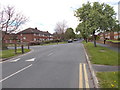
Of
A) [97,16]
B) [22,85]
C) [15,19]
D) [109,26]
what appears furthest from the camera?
[15,19]

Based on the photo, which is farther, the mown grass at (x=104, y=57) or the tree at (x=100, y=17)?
the tree at (x=100, y=17)

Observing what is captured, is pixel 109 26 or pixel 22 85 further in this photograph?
pixel 109 26

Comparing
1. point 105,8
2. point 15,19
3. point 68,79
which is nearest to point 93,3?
point 105,8

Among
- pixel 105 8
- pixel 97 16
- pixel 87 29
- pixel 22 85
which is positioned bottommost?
pixel 22 85

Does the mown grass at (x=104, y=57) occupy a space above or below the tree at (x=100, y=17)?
below

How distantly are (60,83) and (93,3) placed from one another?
64.8 feet

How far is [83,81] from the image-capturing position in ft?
18.5

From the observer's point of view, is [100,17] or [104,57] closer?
[104,57]

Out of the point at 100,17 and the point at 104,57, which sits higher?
the point at 100,17

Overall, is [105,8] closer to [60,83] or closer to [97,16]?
[97,16]

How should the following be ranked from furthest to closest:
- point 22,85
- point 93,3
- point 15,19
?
point 15,19 → point 93,3 → point 22,85

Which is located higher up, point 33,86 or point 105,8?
point 105,8

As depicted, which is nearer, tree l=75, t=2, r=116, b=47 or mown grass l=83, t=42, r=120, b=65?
mown grass l=83, t=42, r=120, b=65

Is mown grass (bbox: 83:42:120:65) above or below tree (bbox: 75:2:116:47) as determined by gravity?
below
